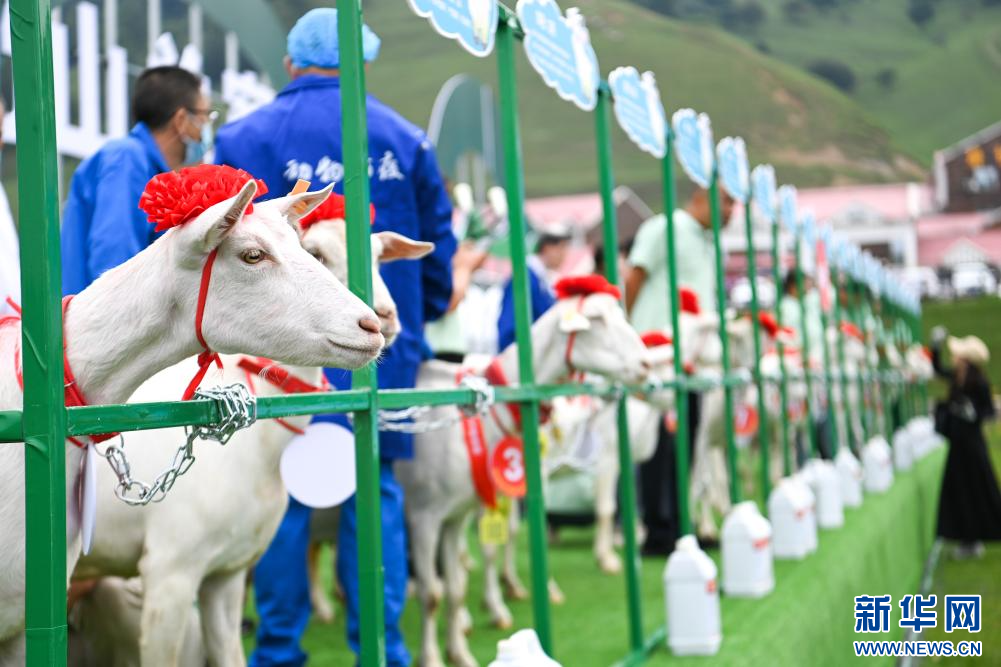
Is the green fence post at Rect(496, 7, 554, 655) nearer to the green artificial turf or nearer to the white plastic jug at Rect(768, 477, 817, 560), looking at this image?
the green artificial turf

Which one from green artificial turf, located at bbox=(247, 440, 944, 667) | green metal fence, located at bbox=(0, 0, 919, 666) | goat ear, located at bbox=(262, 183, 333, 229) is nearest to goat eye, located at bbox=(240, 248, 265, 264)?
goat ear, located at bbox=(262, 183, 333, 229)

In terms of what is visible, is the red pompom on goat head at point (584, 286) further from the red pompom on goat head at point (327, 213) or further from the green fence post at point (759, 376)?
the green fence post at point (759, 376)

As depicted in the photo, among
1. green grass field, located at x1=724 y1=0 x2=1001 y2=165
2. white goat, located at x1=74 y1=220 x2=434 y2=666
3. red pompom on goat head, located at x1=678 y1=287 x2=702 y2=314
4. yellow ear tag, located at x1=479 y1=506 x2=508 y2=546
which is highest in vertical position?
green grass field, located at x1=724 y1=0 x2=1001 y2=165

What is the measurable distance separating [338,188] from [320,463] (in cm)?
85

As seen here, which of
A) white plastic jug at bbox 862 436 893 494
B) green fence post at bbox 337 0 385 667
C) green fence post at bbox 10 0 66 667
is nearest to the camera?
green fence post at bbox 10 0 66 667

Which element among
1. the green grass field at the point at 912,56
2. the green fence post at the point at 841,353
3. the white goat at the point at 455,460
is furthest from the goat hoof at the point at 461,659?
the green grass field at the point at 912,56

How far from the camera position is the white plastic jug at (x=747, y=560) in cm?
530

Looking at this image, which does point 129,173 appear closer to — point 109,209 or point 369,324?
point 109,209

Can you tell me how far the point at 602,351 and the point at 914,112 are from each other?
331 ft

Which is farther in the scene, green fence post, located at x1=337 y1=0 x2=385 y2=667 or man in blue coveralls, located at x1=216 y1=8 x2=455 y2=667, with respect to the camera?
man in blue coveralls, located at x1=216 y1=8 x2=455 y2=667

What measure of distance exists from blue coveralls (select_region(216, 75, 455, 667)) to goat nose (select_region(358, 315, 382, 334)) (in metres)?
1.23

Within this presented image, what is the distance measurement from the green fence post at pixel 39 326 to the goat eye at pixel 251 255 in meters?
0.41

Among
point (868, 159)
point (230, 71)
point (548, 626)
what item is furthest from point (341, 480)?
point (868, 159)

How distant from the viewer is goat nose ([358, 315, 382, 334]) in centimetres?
203
